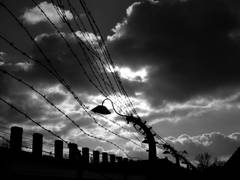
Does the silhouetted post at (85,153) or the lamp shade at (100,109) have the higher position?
the lamp shade at (100,109)

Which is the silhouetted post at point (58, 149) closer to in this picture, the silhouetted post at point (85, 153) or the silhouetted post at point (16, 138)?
the silhouetted post at point (85, 153)

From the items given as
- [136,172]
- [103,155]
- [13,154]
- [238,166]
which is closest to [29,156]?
[13,154]

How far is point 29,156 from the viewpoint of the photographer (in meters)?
8.89

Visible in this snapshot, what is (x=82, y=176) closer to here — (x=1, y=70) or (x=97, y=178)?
(x=97, y=178)

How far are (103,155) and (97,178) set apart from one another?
1866mm

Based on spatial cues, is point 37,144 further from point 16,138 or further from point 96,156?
point 96,156

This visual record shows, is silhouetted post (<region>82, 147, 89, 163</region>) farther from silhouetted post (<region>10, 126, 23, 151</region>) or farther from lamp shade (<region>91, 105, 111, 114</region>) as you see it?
silhouetted post (<region>10, 126, 23, 151</region>)

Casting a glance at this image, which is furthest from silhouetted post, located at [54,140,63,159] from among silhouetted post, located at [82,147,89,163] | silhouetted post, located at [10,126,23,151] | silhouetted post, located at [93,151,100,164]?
silhouetted post, located at [93,151,100,164]

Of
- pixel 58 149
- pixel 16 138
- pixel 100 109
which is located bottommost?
pixel 58 149

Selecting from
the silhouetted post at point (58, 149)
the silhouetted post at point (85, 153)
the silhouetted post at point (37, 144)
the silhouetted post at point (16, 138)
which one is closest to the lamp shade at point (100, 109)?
the silhouetted post at point (58, 149)

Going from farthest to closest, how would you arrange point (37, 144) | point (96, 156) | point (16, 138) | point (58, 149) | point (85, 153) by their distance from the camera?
point (96, 156), point (85, 153), point (58, 149), point (37, 144), point (16, 138)

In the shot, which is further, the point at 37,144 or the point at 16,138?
the point at 37,144

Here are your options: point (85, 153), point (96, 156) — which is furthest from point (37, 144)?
point (96, 156)

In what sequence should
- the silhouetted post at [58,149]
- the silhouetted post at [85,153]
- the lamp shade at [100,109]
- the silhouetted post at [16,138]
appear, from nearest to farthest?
the silhouetted post at [16,138], the silhouetted post at [58,149], the lamp shade at [100,109], the silhouetted post at [85,153]
